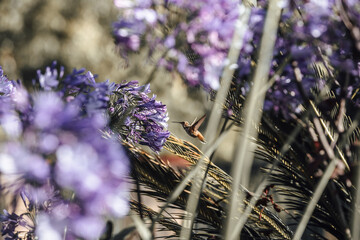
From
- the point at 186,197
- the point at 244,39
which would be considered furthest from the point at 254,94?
the point at 186,197

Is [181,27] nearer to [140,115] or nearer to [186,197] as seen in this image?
[140,115]

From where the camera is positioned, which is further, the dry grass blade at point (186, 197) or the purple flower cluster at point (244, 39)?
the dry grass blade at point (186, 197)

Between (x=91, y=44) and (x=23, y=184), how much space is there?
1.73 m

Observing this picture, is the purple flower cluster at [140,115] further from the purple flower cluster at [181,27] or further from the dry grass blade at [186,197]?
the purple flower cluster at [181,27]

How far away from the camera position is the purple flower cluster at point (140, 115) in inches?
26.2

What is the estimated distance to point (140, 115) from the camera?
2.19ft

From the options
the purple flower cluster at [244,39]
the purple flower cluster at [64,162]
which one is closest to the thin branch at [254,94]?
the purple flower cluster at [244,39]

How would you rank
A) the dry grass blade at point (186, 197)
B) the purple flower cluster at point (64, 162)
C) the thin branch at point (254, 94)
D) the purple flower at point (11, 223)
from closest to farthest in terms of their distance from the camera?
the purple flower cluster at point (64, 162)
the thin branch at point (254, 94)
the purple flower at point (11, 223)
the dry grass blade at point (186, 197)

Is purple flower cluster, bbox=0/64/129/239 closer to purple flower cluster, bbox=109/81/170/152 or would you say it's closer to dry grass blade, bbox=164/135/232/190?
purple flower cluster, bbox=109/81/170/152

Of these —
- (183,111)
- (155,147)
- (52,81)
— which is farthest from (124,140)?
(183,111)

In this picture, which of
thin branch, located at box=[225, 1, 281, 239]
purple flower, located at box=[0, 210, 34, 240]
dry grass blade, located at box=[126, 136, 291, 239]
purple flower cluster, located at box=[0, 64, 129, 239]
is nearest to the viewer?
purple flower cluster, located at box=[0, 64, 129, 239]

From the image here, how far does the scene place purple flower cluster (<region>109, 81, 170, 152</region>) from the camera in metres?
0.66

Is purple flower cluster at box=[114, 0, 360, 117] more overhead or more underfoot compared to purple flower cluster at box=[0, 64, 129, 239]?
more overhead

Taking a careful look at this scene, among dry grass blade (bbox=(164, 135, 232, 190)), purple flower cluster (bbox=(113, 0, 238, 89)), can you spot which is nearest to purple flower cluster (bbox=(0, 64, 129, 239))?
purple flower cluster (bbox=(113, 0, 238, 89))
